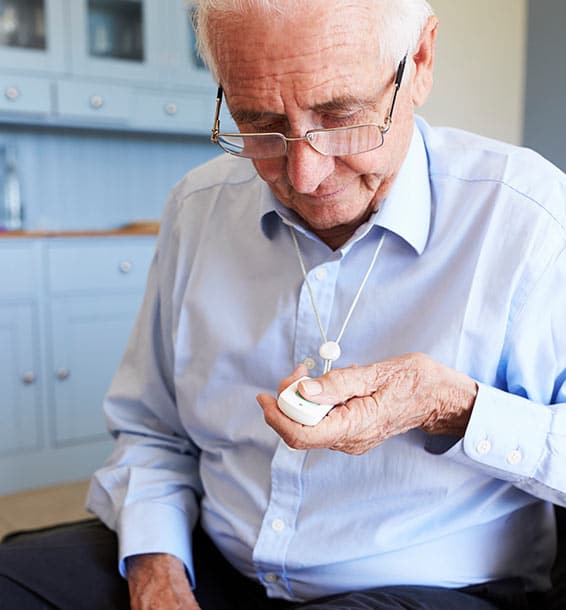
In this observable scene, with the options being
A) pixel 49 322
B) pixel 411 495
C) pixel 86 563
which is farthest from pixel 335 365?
pixel 49 322

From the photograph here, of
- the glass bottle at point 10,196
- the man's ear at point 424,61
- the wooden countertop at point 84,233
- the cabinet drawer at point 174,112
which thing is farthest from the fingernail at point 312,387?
the glass bottle at point 10,196

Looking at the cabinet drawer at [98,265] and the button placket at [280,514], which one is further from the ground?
the button placket at [280,514]

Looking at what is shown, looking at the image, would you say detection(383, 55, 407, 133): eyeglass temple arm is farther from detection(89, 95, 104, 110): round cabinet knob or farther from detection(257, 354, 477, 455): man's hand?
detection(89, 95, 104, 110): round cabinet knob

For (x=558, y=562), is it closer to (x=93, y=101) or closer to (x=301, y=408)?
(x=301, y=408)

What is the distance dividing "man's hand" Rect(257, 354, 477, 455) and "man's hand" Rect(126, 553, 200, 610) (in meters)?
0.35

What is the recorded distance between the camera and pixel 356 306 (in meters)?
1.04

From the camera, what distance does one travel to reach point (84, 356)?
2.97 m

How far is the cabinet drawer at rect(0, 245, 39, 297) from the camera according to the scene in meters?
2.75

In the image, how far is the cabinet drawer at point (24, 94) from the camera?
2.83m

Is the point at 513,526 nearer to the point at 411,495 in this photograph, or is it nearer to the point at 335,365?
the point at 411,495

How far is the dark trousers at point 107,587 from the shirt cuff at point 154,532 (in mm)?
36

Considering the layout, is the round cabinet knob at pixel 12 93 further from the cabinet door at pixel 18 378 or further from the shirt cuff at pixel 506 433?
the shirt cuff at pixel 506 433

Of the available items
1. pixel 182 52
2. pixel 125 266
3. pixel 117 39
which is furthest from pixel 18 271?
pixel 182 52

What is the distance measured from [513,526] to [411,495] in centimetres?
15
